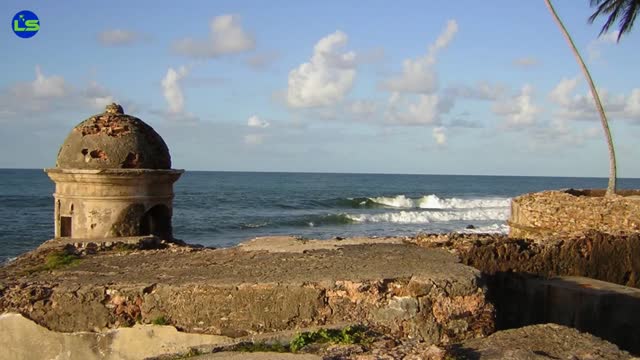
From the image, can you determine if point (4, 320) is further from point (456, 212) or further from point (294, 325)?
point (456, 212)

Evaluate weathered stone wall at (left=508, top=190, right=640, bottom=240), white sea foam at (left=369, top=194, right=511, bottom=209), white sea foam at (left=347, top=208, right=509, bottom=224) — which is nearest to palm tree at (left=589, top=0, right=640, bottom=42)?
weathered stone wall at (left=508, top=190, right=640, bottom=240)

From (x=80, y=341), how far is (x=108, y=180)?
444 centimetres

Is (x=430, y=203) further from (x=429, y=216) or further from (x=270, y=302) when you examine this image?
(x=270, y=302)

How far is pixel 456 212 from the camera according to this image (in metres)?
52.1

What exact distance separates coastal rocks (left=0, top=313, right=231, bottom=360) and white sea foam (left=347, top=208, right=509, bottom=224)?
3614 cm

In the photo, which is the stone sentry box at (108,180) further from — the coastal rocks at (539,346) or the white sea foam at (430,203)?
the white sea foam at (430,203)

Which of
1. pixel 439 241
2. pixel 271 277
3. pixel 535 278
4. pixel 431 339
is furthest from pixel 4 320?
pixel 535 278

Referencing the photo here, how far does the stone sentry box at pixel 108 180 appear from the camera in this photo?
34.2 feet

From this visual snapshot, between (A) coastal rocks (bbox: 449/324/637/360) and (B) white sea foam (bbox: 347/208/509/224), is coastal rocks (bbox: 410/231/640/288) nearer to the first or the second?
(A) coastal rocks (bbox: 449/324/637/360)

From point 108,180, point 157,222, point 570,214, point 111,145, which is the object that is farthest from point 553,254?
point 111,145

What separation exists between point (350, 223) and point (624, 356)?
119 feet

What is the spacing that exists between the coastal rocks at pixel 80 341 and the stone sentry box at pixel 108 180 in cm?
423

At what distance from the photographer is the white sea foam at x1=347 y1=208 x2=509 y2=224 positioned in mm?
43375

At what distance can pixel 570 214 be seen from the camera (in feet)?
47.2
